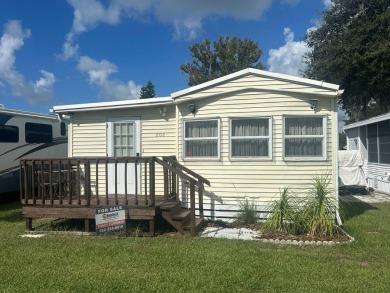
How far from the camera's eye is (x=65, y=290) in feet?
13.2

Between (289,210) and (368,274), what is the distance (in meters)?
2.35

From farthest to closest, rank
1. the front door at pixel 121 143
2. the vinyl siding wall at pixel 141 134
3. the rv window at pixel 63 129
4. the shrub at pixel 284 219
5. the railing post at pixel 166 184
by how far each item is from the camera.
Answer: the rv window at pixel 63 129, the front door at pixel 121 143, the vinyl siding wall at pixel 141 134, the railing post at pixel 166 184, the shrub at pixel 284 219

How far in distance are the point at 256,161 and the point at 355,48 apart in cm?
1381

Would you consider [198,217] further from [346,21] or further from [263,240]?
[346,21]

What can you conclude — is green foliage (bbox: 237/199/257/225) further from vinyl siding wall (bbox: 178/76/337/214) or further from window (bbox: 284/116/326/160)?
window (bbox: 284/116/326/160)

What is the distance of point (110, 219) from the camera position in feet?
20.6

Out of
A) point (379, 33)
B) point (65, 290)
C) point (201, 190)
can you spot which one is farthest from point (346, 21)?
point (65, 290)

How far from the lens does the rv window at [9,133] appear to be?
1095cm

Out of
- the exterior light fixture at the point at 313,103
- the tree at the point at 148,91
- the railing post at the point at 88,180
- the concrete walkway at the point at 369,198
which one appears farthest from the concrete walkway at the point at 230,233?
the tree at the point at 148,91

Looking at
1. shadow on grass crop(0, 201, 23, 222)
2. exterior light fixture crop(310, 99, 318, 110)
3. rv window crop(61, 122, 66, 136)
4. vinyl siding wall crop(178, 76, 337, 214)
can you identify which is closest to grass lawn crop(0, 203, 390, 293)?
vinyl siding wall crop(178, 76, 337, 214)

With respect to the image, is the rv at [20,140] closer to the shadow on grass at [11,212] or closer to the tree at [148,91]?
the shadow on grass at [11,212]

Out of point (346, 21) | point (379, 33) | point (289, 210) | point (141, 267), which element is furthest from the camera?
point (346, 21)

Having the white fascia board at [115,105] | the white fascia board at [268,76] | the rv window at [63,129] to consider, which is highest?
the white fascia board at [268,76]

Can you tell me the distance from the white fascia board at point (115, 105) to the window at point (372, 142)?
31.6 ft
